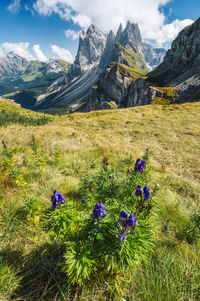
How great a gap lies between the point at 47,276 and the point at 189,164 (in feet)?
28.2

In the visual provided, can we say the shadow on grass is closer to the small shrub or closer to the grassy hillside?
the grassy hillside

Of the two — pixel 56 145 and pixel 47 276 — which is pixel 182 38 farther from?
pixel 47 276

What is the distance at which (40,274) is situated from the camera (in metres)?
2.11

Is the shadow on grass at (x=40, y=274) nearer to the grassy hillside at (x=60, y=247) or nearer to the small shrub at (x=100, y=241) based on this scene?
the grassy hillside at (x=60, y=247)

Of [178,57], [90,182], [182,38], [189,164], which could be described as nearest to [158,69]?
[178,57]

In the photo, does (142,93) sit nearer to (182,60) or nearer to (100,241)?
(182,60)

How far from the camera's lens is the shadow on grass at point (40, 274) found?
188cm

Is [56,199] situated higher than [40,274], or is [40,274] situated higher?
[56,199]

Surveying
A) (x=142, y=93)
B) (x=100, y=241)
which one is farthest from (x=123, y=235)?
(x=142, y=93)

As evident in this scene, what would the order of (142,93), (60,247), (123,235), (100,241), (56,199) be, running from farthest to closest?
(142,93) → (60,247) → (56,199) → (100,241) → (123,235)

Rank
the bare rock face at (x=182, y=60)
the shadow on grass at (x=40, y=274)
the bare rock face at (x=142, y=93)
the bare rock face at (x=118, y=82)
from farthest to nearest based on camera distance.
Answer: the bare rock face at (x=118, y=82) → the bare rock face at (x=182, y=60) → the bare rock face at (x=142, y=93) → the shadow on grass at (x=40, y=274)

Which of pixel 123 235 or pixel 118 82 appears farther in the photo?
pixel 118 82

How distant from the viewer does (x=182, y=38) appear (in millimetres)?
57094

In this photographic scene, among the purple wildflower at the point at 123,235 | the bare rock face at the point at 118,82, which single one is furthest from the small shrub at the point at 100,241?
the bare rock face at the point at 118,82
